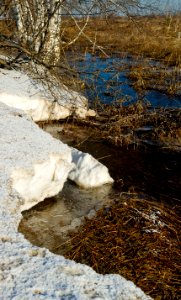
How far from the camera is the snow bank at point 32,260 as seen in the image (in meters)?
2.37

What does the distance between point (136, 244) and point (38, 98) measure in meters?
3.97

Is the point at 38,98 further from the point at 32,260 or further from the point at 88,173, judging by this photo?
the point at 32,260

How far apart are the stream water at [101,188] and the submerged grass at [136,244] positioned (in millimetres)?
196

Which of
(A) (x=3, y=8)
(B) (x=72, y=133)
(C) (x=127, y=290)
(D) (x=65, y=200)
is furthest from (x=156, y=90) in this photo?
(C) (x=127, y=290)

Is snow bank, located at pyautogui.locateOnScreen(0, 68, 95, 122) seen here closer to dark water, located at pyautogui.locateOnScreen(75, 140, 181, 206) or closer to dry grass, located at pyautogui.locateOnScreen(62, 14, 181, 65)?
dark water, located at pyautogui.locateOnScreen(75, 140, 181, 206)

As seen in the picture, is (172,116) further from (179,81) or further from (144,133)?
(179,81)

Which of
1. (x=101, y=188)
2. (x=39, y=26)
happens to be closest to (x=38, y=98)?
(x=39, y=26)

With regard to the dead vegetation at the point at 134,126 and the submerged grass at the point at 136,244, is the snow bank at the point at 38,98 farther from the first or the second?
the submerged grass at the point at 136,244

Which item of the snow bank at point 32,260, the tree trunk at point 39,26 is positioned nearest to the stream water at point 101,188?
the snow bank at point 32,260

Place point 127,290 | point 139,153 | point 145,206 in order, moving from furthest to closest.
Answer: point 139,153, point 145,206, point 127,290

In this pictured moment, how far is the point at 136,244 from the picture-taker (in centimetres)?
399

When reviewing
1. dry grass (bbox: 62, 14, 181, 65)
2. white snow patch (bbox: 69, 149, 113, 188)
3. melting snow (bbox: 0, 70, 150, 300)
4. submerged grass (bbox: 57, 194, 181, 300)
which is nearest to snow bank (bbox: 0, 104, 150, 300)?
melting snow (bbox: 0, 70, 150, 300)

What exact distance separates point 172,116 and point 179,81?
10.5 ft

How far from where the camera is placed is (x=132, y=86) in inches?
402
